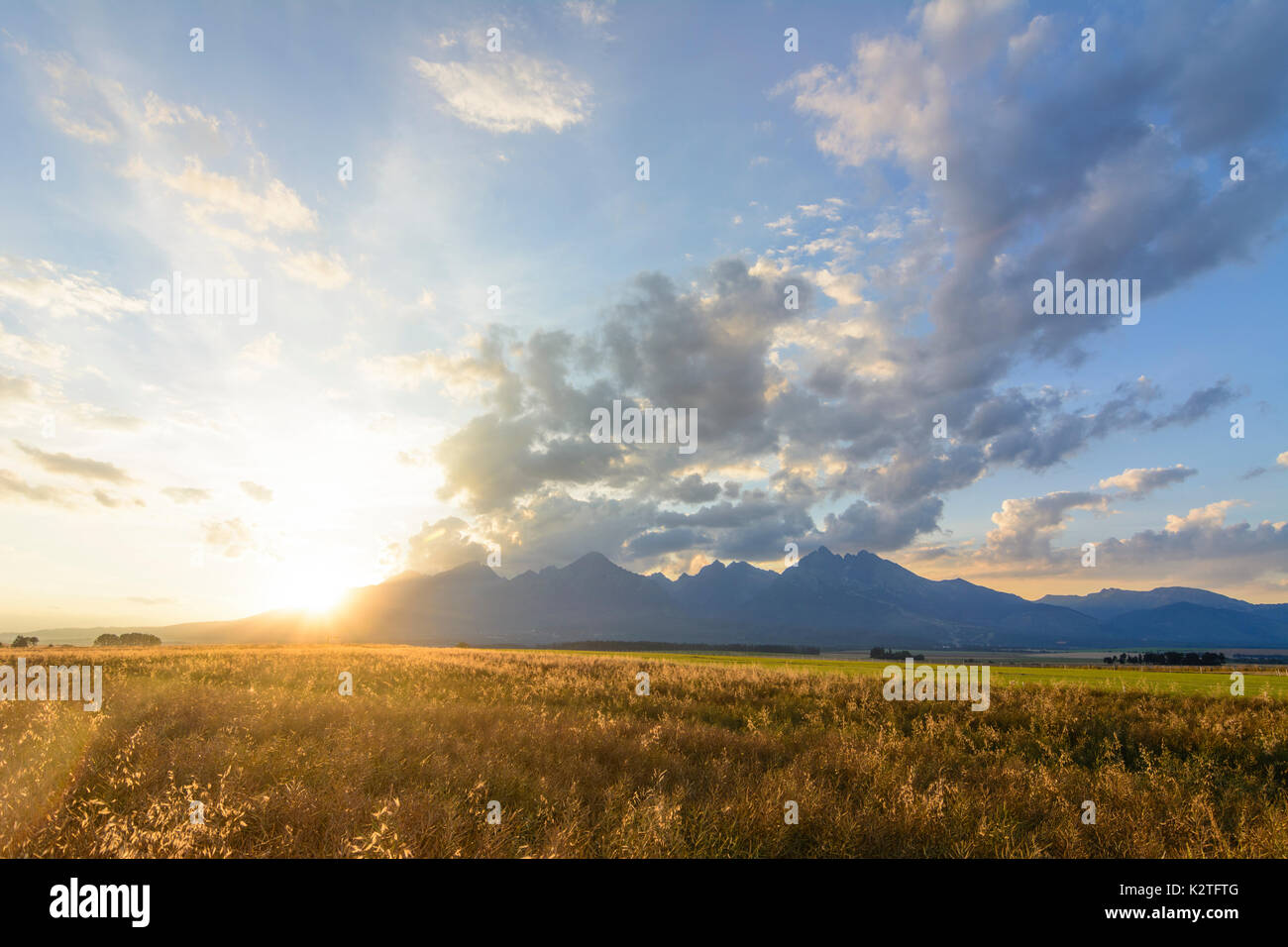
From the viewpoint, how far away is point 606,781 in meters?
8.14

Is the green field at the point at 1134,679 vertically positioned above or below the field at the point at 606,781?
below

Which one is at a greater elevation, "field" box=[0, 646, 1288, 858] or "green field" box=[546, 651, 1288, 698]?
"field" box=[0, 646, 1288, 858]

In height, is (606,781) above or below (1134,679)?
above

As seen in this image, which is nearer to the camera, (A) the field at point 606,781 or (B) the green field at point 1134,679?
(A) the field at point 606,781

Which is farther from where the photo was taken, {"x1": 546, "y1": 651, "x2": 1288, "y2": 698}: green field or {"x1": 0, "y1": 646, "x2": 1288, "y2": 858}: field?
{"x1": 546, "y1": 651, "x2": 1288, "y2": 698}: green field

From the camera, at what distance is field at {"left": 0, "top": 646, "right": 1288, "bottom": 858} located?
5.64m

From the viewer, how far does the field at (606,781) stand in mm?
5641

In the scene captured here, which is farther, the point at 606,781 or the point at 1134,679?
the point at 1134,679
